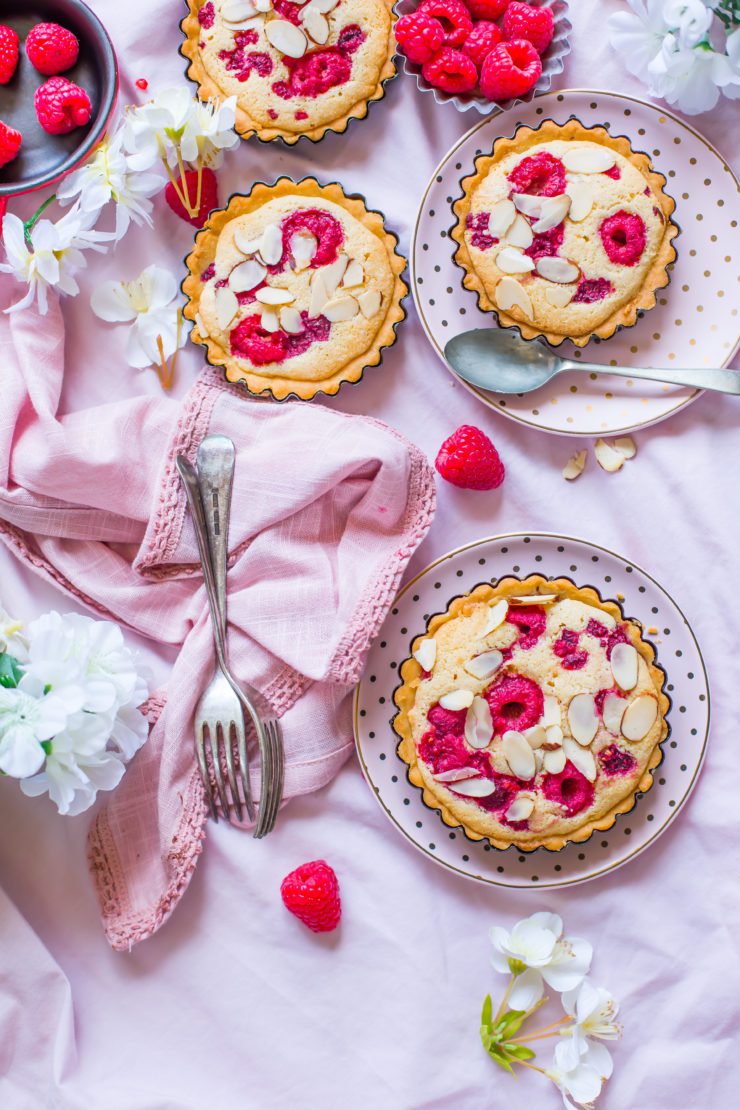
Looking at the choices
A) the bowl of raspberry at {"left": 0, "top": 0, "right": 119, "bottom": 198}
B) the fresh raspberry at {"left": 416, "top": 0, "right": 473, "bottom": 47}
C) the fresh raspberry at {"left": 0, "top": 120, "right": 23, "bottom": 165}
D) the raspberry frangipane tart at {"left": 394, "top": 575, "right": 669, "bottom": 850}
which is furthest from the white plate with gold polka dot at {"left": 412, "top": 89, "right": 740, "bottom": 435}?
the fresh raspberry at {"left": 0, "top": 120, "right": 23, "bottom": 165}

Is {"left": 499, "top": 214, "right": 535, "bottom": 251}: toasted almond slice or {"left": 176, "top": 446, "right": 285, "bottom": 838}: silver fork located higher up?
{"left": 499, "top": 214, "right": 535, "bottom": 251}: toasted almond slice

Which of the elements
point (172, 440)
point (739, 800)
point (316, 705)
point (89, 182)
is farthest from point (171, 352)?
point (739, 800)

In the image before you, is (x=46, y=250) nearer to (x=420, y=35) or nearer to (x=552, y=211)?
(x=420, y=35)

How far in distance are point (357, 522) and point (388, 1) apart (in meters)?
1.07

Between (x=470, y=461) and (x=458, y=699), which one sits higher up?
(x=470, y=461)

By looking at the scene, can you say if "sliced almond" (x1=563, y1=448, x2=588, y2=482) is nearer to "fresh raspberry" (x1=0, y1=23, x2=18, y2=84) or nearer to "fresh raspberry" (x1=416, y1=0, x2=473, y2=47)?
"fresh raspberry" (x1=416, y1=0, x2=473, y2=47)

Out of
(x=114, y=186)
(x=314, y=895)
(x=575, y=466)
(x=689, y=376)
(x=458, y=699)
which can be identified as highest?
(x=114, y=186)

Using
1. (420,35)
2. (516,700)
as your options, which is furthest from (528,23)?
(516,700)

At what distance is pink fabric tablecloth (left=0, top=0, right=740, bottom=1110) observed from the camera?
2066 mm

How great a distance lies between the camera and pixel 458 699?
194 cm

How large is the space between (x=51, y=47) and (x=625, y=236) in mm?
1230

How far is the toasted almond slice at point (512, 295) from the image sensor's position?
200cm

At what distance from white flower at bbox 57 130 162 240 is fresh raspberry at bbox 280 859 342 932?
133cm

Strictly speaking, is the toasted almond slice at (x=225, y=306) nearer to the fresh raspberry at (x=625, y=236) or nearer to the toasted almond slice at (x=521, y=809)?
the fresh raspberry at (x=625, y=236)
